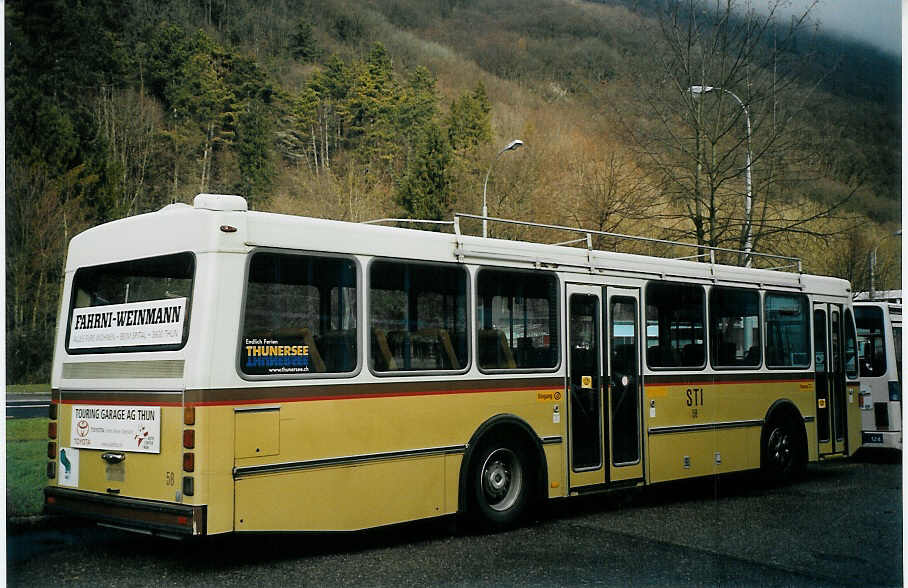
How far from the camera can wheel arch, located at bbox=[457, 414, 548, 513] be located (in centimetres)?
791

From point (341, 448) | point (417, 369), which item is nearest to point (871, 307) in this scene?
point (417, 369)

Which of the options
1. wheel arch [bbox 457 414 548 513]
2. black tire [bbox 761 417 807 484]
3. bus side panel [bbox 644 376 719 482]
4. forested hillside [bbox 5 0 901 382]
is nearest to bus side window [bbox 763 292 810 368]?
black tire [bbox 761 417 807 484]

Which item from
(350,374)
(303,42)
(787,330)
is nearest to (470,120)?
(303,42)

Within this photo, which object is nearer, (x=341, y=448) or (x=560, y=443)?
(x=341, y=448)

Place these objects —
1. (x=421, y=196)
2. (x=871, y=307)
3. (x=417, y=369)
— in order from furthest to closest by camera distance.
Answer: (x=421, y=196), (x=871, y=307), (x=417, y=369)

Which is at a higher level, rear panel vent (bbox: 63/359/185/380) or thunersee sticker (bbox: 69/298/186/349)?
thunersee sticker (bbox: 69/298/186/349)

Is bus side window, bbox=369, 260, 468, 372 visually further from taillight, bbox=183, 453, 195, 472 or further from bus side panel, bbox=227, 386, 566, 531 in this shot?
taillight, bbox=183, 453, 195, 472

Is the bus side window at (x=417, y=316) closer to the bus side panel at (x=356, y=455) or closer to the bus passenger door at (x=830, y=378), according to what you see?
the bus side panel at (x=356, y=455)

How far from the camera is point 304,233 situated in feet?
22.7

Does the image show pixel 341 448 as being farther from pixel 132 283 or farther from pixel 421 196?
pixel 421 196

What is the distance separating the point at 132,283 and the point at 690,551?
15.7ft

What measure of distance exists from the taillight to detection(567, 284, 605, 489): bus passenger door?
3.80 metres

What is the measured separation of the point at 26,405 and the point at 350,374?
3.75 m

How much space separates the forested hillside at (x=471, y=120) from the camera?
11.2 m
